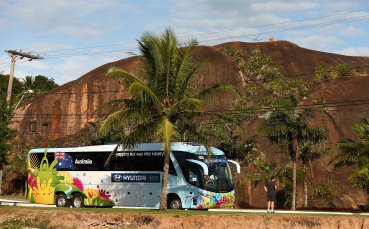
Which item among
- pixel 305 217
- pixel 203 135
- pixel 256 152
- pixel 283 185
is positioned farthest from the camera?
pixel 256 152

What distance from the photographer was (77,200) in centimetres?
3600

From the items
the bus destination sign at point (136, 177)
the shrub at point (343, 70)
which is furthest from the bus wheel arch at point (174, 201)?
the shrub at point (343, 70)

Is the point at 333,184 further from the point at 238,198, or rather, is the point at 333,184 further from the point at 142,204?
the point at 142,204

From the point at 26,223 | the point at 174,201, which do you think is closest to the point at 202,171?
the point at 174,201

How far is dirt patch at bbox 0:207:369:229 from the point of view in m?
24.0

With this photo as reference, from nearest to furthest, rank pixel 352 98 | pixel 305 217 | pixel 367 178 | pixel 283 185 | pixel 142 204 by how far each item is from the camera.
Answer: pixel 305 217, pixel 142 204, pixel 367 178, pixel 283 185, pixel 352 98

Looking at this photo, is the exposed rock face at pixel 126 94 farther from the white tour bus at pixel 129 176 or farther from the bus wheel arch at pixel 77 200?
the bus wheel arch at pixel 77 200

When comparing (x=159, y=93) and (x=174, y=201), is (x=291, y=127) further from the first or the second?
(x=159, y=93)

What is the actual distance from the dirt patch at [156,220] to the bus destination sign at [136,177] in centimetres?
764

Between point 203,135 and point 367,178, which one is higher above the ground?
point 203,135

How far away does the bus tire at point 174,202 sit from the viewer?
31.9 meters

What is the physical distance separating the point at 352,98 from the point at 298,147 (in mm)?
18994

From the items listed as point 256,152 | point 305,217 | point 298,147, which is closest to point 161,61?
point 305,217

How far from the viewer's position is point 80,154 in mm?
35562
